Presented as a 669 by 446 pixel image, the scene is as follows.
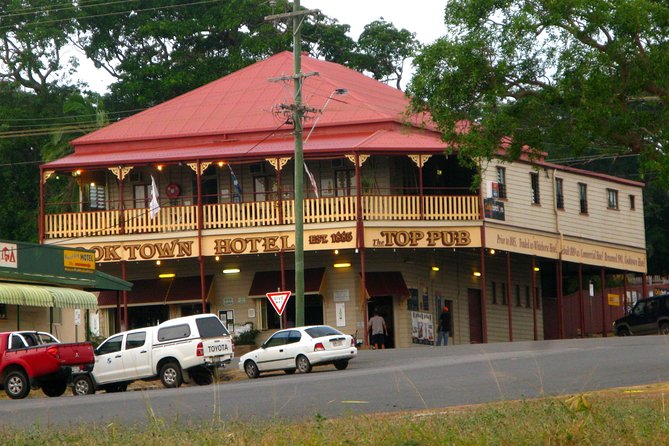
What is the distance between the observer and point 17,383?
3045 cm

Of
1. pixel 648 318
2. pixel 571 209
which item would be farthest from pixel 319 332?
pixel 571 209

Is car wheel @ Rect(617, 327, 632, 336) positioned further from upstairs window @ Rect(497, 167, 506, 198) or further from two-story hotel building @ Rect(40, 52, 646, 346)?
upstairs window @ Rect(497, 167, 506, 198)

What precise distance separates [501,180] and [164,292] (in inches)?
502

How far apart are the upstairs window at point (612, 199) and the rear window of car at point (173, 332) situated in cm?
2728

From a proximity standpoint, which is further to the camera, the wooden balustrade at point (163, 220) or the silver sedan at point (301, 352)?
the wooden balustrade at point (163, 220)

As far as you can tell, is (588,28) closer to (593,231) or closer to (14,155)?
(593,231)

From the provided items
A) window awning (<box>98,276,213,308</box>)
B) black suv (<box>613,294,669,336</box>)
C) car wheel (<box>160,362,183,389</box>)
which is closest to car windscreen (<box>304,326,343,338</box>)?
car wheel (<box>160,362,183,389</box>)

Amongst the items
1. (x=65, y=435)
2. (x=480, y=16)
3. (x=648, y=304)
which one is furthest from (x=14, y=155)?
(x=65, y=435)

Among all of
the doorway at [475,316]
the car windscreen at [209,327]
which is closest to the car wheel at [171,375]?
the car windscreen at [209,327]

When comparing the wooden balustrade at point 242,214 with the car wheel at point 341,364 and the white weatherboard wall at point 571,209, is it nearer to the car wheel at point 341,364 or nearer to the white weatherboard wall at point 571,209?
the white weatherboard wall at point 571,209

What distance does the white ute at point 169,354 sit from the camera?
3216 cm

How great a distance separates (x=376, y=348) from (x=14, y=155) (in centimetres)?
2797

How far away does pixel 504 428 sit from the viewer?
15391 mm

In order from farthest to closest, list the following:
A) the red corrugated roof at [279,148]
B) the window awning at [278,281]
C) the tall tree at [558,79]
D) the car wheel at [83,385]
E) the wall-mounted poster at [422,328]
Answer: the wall-mounted poster at [422,328], the window awning at [278,281], the red corrugated roof at [279,148], the car wheel at [83,385], the tall tree at [558,79]
